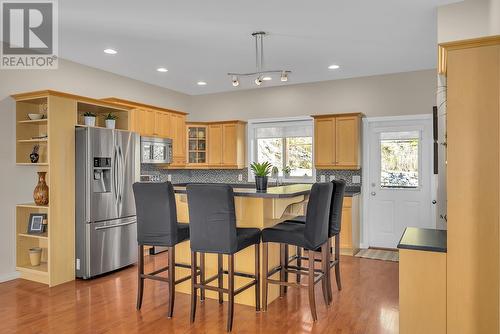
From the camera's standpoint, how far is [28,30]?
13.3 ft

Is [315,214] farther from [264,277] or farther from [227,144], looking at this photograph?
[227,144]

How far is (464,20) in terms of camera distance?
11.3ft

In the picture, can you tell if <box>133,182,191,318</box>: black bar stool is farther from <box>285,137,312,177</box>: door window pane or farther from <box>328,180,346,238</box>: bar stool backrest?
<box>285,137,312,177</box>: door window pane

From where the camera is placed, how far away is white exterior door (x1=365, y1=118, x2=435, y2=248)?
5758 millimetres

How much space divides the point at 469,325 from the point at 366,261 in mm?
3016

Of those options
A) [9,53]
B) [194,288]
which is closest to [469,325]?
[194,288]

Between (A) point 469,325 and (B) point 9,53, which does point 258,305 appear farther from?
(B) point 9,53

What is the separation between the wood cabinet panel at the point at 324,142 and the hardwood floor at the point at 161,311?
222 centimetres

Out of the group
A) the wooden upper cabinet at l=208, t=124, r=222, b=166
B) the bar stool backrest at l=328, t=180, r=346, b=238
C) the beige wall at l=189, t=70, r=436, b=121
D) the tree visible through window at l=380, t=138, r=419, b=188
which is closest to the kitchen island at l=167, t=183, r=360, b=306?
the bar stool backrest at l=328, t=180, r=346, b=238

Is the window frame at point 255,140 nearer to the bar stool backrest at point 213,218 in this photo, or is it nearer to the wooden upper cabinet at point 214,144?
the wooden upper cabinet at point 214,144

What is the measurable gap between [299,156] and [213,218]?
3.93 m

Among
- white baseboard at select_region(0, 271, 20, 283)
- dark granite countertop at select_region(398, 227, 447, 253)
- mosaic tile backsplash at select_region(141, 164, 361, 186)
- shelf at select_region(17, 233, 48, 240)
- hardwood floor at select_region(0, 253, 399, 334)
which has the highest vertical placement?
mosaic tile backsplash at select_region(141, 164, 361, 186)

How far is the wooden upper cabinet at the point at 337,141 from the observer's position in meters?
5.84

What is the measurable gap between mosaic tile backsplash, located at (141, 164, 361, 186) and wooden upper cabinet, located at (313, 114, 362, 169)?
0.29 meters
